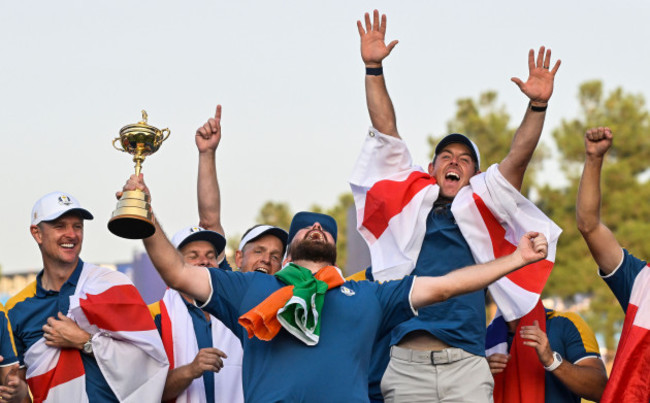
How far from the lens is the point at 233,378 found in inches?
265

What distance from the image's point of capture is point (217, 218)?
7340 millimetres

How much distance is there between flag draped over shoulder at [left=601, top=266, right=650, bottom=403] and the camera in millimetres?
6109

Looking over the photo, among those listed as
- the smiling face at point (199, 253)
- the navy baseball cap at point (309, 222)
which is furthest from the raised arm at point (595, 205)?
the smiling face at point (199, 253)

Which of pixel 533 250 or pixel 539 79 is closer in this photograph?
pixel 533 250

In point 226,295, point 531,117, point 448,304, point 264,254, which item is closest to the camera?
point 226,295

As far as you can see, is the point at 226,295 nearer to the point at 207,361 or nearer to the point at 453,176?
the point at 207,361

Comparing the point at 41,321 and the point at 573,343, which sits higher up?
the point at 41,321

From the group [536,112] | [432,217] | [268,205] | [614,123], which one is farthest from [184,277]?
[268,205]

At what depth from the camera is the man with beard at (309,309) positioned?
5055 millimetres

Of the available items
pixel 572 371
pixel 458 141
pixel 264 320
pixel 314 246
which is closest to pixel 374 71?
pixel 458 141

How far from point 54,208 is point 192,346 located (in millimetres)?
1243

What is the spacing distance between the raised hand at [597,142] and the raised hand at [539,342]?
1124mm

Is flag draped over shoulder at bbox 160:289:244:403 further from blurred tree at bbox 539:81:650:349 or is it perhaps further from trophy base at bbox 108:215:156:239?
blurred tree at bbox 539:81:650:349

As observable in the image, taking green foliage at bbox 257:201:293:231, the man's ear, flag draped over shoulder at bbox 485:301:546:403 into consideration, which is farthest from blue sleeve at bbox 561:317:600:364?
green foliage at bbox 257:201:293:231
